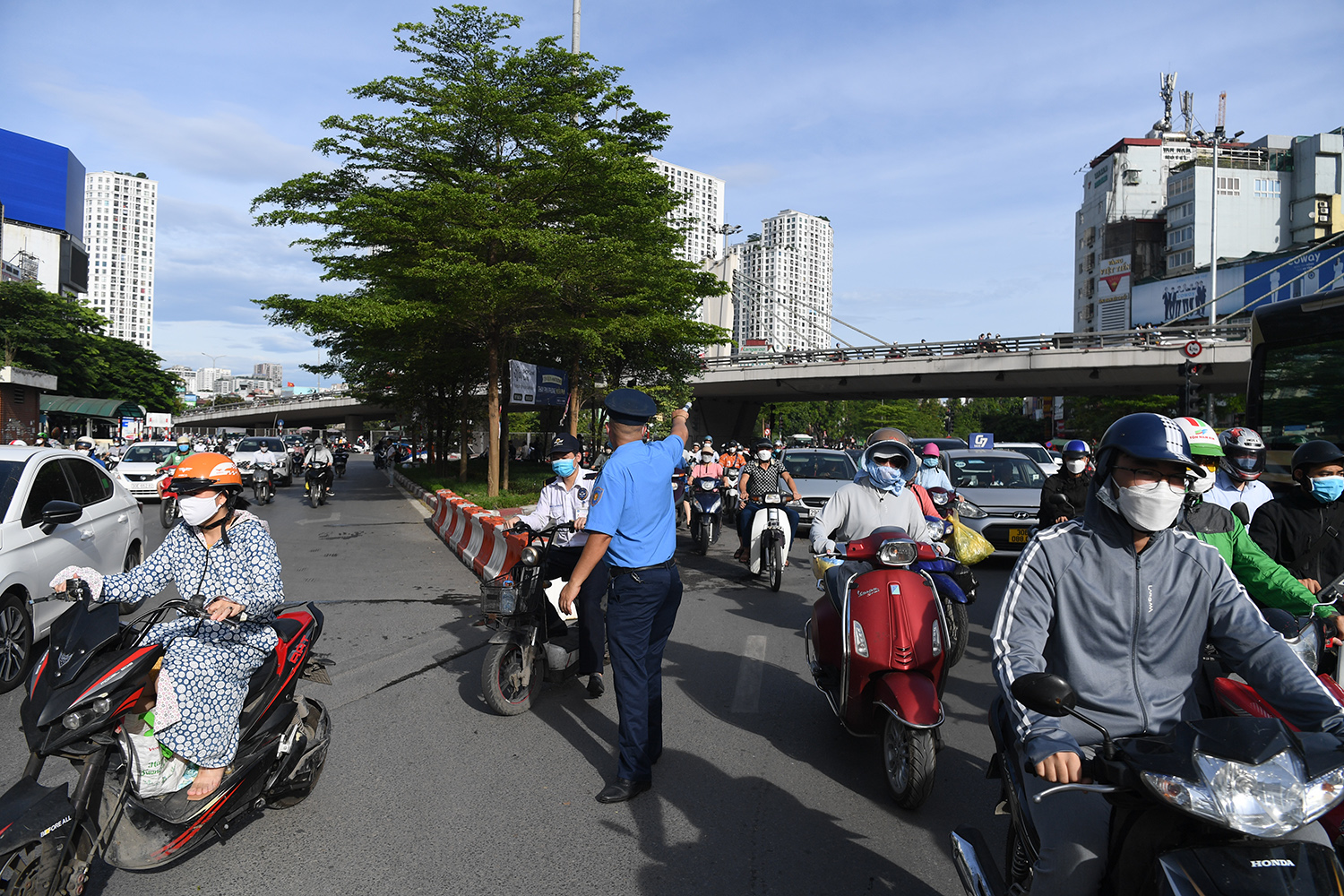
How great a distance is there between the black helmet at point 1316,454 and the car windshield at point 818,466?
1175 cm

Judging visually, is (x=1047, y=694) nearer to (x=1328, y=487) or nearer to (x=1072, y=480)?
(x=1328, y=487)

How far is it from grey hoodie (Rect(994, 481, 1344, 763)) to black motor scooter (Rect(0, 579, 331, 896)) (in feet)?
9.32

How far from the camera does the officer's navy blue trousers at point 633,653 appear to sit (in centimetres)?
422

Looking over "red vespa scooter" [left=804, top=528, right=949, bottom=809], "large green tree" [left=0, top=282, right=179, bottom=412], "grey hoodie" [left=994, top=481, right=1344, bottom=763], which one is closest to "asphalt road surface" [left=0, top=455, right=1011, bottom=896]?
"red vespa scooter" [left=804, top=528, right=949, bottom=809]

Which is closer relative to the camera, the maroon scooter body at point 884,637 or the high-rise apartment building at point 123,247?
the maroon scooter body at point 884,637

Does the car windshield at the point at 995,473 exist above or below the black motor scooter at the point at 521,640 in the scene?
above

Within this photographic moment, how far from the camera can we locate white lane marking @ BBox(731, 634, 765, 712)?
582 centimetres

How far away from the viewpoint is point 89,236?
538 ft

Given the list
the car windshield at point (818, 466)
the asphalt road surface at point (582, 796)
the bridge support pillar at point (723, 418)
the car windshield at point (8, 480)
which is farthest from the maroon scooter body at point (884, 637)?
the bridge support pillar at point (723, 418)

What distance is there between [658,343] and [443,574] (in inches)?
609

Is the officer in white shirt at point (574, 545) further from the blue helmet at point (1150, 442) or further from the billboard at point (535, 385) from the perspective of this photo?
the billboard at point (535, 385)

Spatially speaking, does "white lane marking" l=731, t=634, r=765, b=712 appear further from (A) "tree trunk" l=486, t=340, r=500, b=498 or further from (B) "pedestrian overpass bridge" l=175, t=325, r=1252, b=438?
(B) "pedestrian overpass bridge" l=175, t=325, r=1252, b=438

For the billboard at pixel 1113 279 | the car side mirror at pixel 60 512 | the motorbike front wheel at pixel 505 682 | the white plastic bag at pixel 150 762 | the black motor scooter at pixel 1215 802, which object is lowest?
the motorbike front wheel at pixel 505 682

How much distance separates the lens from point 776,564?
10.3m
